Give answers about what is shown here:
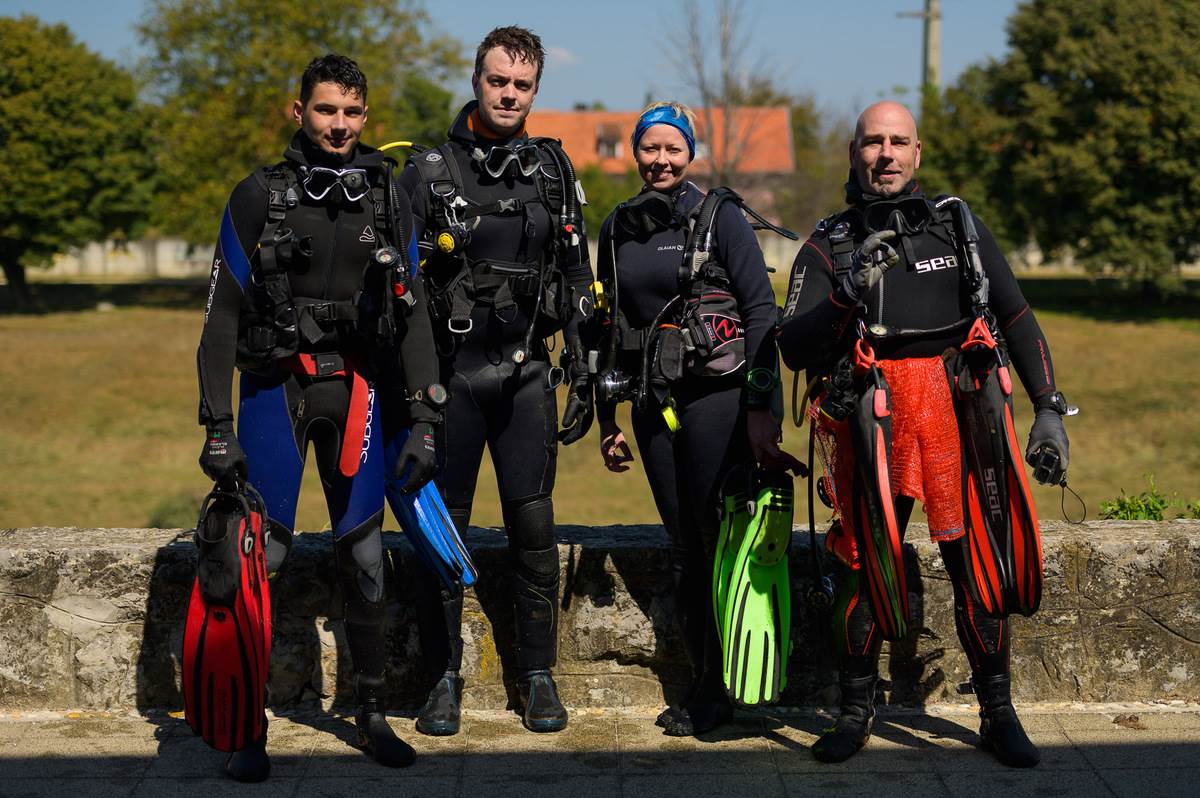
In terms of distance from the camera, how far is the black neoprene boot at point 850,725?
14.2 ft

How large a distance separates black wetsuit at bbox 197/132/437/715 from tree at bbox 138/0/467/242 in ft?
101

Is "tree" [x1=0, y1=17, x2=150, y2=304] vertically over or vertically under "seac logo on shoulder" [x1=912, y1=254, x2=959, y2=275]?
over

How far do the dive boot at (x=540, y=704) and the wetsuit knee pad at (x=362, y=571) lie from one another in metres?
0.62

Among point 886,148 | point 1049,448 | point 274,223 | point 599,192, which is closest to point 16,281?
point 599,192

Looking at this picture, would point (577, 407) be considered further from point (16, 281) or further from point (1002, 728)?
point (16, 281)

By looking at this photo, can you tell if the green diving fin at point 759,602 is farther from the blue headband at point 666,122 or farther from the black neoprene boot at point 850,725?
the blue headband at point 666,122

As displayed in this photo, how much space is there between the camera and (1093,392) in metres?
18.8

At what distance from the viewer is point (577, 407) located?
4703 millimetres

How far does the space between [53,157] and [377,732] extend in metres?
39.0

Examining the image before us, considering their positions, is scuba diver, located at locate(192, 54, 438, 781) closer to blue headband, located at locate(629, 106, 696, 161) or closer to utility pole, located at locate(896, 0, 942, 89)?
blue headband, located at locate(629, 106, 696, 161)

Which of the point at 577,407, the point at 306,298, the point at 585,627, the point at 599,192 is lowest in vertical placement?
the point at 585,627

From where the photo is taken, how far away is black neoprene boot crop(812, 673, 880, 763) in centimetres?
434

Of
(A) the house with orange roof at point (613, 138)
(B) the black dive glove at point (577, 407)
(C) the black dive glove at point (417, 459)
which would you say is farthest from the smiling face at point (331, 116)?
(A) the house with orange roof at point (613, 138)

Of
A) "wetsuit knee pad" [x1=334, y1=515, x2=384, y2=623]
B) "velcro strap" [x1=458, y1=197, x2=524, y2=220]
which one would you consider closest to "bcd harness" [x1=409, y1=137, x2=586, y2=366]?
"velcro strap" [x1=458, y1=197, x2=524, y2=220]
